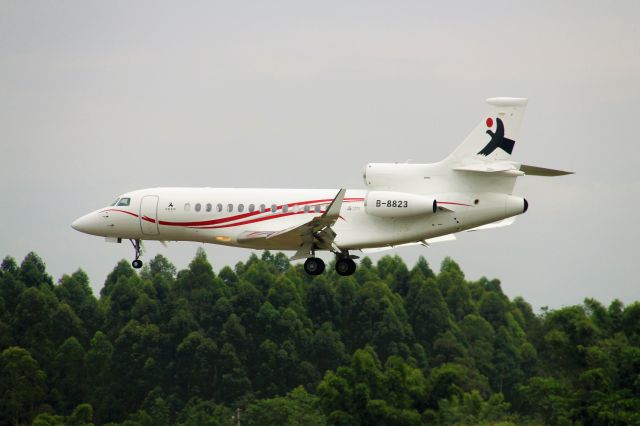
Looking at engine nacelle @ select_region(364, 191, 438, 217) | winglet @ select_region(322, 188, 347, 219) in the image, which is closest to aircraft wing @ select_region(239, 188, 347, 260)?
winglet @ select_region(322, 188, 347, 219)

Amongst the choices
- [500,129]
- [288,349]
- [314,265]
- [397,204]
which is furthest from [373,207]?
[288,349]

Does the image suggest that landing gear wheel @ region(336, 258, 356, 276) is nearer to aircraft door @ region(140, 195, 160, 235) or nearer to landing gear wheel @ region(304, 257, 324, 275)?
landing gear wheel @ region(304, 257, 324, 275)

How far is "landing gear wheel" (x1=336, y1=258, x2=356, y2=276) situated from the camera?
56.2 meters

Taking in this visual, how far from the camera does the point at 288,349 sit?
4245 inches

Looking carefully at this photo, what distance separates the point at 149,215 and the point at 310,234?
7871 millimetres

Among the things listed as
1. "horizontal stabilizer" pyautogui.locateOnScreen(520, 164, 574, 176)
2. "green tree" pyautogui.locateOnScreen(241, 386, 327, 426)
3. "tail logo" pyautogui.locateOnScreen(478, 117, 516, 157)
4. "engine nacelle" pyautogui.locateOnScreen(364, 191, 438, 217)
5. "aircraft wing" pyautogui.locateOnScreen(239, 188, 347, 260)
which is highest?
"tail logo" pyautogui.locateOnScreen(478, 117, 516, 157)

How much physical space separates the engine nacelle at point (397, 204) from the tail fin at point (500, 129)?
2.94 m

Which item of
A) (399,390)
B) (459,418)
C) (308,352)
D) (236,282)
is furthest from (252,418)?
(236,282)

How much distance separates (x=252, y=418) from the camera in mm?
84000

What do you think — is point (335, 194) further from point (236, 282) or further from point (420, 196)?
point (236, 282)

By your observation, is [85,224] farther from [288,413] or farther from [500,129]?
[288,413]

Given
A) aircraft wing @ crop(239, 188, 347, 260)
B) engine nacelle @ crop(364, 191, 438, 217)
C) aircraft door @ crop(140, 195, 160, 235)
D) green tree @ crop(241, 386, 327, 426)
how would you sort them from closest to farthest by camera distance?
aircraft wing @ crop(239, 188, 347, 260) → engine nacelle @ crop(364, 191, 438, 217) → aircraft door @ crop(140, 195, 160, 235) → green tree @ crop(241, 386, 327, 426)

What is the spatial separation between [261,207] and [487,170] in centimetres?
960

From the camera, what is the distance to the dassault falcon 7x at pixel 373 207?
5306 cm
